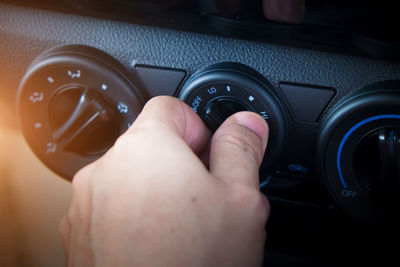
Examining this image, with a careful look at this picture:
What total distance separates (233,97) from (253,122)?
8 centimetres

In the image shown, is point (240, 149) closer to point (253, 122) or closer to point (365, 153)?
point (253, 122)

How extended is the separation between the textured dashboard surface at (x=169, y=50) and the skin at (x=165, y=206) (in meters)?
0.18

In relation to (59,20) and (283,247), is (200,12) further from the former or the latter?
(283,247)

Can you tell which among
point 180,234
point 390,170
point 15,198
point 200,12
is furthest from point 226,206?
point 15,198

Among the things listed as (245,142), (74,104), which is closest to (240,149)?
(245,142)

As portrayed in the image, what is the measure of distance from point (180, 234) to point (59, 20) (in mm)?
465

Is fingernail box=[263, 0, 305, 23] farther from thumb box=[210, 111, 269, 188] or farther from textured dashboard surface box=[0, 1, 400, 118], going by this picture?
thumb box=[210, 111, 269, 188]

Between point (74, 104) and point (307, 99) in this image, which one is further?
point (74, 104)

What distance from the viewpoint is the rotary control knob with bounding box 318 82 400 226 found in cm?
65

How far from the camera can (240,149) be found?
58cm

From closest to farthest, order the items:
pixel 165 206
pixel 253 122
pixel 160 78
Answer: pixel 165 206
pixel 253 122
pixel 160 78

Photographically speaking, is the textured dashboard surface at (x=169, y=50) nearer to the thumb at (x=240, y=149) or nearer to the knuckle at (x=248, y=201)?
the thumb at (x=240, y=149)

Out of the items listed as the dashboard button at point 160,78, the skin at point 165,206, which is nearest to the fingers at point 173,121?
the skin at point 165,206

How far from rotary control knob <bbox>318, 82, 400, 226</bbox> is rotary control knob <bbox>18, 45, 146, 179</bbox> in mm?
329
